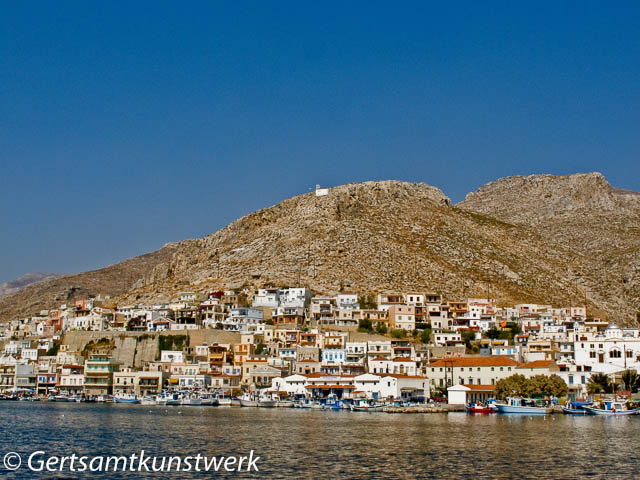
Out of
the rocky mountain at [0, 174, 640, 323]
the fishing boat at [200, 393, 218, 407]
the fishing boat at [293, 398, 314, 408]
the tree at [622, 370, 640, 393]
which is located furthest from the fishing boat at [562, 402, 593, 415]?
the rocky mountain at [0, 174, 640, 323]

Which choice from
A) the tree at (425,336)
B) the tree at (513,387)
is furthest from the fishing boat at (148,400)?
the tree at (513,387)

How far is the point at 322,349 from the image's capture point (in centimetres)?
11425

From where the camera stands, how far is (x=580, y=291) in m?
163

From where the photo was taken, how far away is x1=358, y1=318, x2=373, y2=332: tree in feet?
402

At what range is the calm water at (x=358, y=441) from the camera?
4597 centimetres

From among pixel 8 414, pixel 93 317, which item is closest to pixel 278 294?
pixel 93 317

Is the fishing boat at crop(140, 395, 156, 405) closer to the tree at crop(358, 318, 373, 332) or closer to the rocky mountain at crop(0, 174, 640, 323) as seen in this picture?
the tree at crop(358, 318, 373, 332)

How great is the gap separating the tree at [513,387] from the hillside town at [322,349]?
3.15 meters

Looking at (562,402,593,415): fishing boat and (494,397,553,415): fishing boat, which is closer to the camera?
(494,397,553,415): fishing boat

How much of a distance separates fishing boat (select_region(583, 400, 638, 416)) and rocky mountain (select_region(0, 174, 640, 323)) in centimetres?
5465

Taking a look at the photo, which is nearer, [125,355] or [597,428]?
[597,428]

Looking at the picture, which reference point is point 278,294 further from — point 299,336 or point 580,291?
point 580,291

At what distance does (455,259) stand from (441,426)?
297 ft

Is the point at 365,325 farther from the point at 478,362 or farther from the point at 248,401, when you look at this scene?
the point at 248,401
